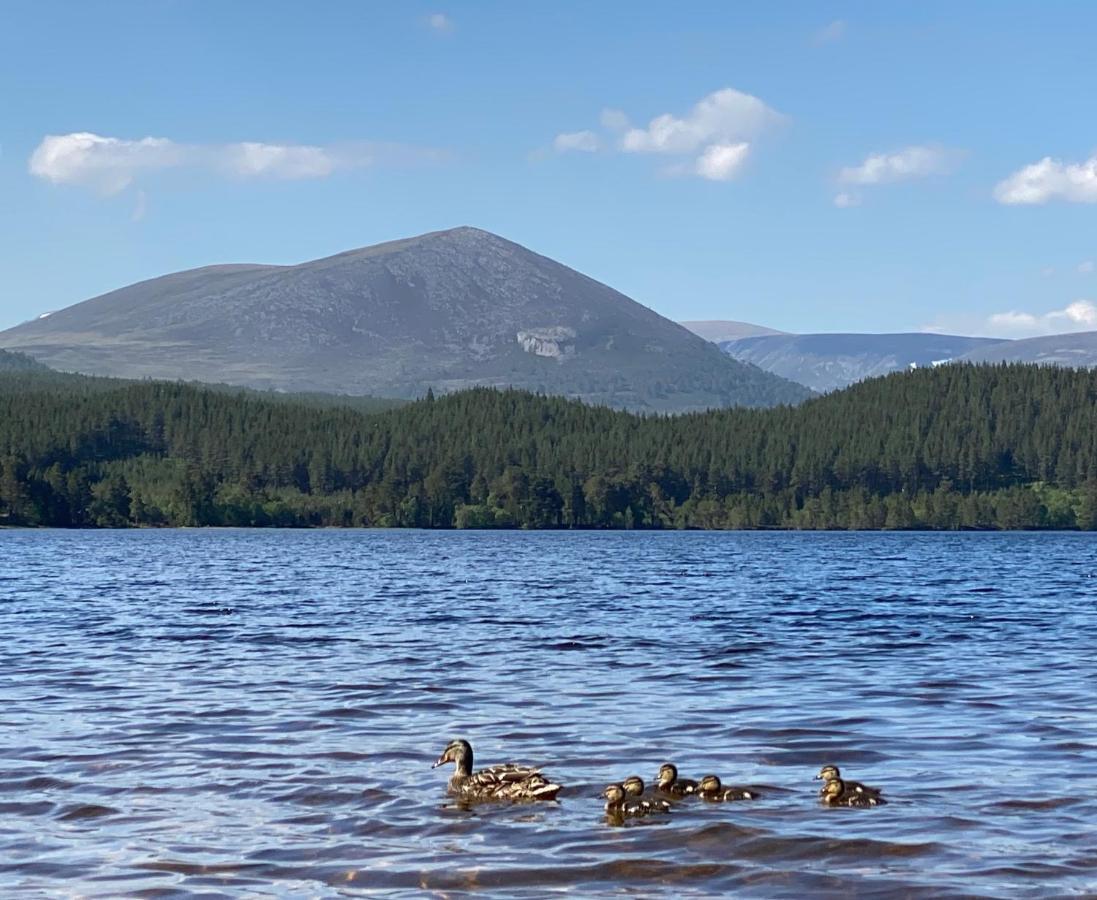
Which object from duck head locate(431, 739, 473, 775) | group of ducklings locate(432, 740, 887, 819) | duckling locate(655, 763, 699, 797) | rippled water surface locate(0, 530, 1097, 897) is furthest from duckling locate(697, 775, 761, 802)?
duck head locate(431, 739, 473, 775)

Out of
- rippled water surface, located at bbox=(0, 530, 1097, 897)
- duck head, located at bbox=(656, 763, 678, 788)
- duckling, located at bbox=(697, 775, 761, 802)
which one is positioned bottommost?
rippled water surface, located at bbox=(0, 530, 1097, 897)

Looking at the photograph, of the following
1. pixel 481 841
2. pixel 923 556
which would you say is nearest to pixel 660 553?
pixel 923 556

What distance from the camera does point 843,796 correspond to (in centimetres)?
2188

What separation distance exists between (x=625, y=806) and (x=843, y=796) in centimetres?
298

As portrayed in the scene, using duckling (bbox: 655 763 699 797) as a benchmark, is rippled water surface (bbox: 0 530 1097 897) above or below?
below

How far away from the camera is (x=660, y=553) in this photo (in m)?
132

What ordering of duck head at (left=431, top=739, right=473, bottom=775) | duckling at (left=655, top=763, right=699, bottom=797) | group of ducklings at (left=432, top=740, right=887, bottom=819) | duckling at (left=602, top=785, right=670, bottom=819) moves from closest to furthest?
duckling at (left=602, top=785, right=670, bottom=819) < group of ducklings at (left=432, top=740, right=887, bottom=819) < duckling at (left=655, top=763, right=699, bottom=797) < duck head at (left=431, top=739, right=473, bottom=775)

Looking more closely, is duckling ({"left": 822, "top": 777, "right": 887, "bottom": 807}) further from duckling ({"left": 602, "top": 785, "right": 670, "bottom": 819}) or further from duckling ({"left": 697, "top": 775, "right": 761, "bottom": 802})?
duckling ({"left": 602, "top": 785, "right": 670, "bottom": 819})

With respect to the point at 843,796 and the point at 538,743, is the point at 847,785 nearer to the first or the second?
the point at 843,796

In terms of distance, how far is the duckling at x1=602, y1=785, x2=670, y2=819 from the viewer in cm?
2133

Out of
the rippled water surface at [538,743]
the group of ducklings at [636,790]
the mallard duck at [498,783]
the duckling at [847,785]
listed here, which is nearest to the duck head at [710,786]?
the group of ducklings at [636,790]

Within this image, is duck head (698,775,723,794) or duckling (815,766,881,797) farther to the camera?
duck head (698,775,723,794)

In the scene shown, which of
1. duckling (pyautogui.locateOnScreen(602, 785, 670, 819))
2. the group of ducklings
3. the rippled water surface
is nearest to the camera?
the rippled water surface

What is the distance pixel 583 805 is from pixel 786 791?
3.05 metres
